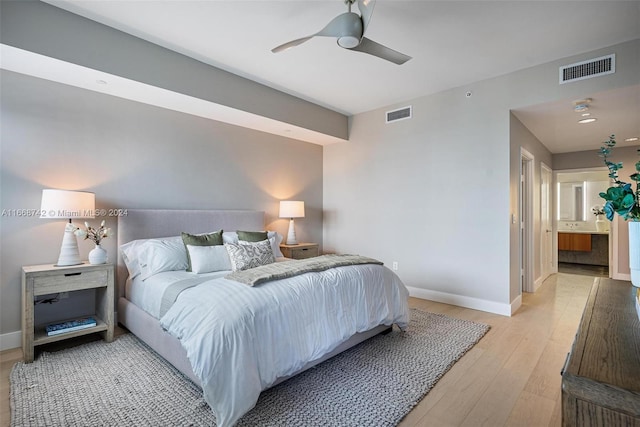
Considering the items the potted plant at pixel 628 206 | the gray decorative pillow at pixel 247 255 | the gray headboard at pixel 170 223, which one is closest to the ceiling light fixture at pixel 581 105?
the potted plant at pixel 628 206

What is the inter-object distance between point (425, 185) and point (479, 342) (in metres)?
2.19

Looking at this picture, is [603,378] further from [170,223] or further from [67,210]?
[170,223]

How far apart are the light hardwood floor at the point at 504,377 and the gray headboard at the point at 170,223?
126cm

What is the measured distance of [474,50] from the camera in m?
3.16

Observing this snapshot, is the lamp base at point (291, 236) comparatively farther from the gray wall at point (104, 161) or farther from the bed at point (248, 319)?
the bed at point (248, 319)

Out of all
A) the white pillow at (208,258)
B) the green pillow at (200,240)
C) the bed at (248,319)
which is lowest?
the bed at (248,319)

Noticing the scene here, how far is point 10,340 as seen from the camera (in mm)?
2760

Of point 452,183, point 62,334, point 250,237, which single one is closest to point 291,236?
point 250,237

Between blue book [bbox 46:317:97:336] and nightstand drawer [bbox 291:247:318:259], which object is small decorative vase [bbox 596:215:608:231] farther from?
blue book [bbox 46:317:97:336]

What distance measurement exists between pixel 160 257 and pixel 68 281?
73cm

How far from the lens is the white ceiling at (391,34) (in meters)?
2.51

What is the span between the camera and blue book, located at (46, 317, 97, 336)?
8.82 feet

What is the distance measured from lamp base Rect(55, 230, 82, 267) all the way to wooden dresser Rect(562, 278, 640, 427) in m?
3.52

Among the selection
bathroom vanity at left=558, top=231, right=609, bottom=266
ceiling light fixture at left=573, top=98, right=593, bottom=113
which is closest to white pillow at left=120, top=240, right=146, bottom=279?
ceiling light fixture at left=573, top=98, right=593, bottom=113
